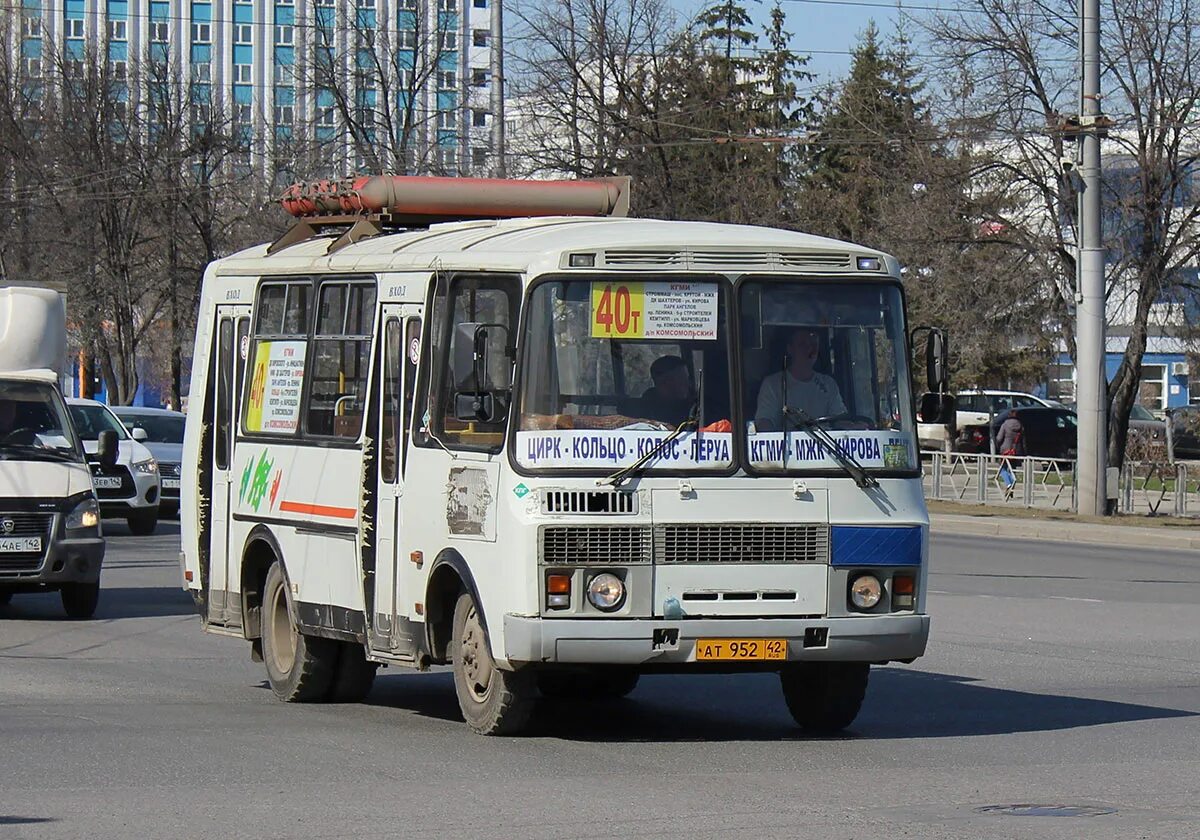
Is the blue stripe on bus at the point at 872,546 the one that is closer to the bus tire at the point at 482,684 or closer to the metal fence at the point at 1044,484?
the bus tire at the point at 482,684

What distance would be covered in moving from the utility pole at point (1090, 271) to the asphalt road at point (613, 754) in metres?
15.2

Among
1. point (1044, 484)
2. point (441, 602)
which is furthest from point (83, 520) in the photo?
point (1044, 484)

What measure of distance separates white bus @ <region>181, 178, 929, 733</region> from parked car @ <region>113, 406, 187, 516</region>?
2007 cm

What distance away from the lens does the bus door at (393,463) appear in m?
10.8

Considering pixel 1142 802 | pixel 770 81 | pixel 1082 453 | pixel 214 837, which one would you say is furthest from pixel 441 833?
pixel 770 81

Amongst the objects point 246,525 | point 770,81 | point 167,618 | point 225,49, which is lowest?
point 167,618

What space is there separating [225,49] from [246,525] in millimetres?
106128

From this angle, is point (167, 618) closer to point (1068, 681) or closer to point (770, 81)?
point (1068, 681)

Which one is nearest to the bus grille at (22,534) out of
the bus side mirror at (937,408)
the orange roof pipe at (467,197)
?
the orange roof pipe at (467,197)

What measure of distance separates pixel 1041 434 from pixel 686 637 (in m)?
42.6

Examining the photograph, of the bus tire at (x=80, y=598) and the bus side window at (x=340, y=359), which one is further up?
the bus side window at (x=340, y=359)

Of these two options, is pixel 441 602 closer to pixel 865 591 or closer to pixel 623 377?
pixel 623 377

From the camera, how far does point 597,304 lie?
10008 millimetres

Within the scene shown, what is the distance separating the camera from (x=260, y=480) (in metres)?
12.3
